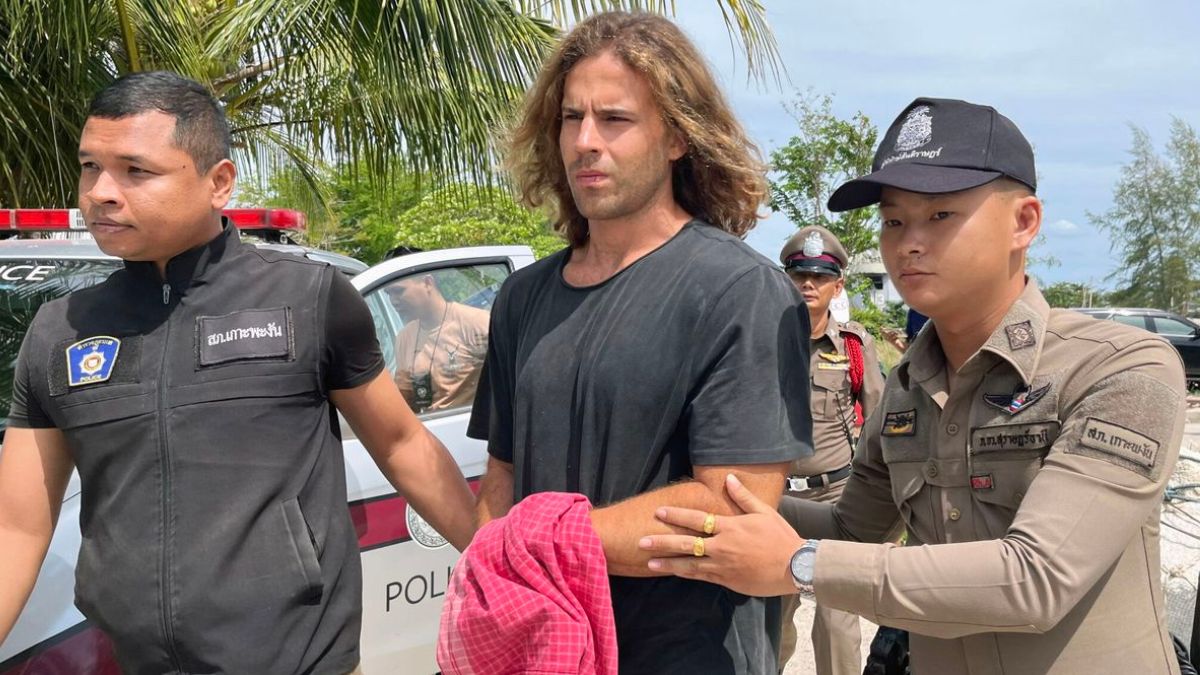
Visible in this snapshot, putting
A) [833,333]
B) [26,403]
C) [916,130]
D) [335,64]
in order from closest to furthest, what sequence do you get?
[916,130], [26,403], [833,333], [335,64]

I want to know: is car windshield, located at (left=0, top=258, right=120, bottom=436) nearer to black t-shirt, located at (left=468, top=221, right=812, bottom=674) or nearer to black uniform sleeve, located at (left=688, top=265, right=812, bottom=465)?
black t-shirt, located at (left=468, top=221, right=812, bottom=674)

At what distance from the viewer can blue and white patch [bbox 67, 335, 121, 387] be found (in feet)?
6.54

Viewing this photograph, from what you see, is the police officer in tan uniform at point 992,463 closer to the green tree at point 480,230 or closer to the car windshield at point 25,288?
the car windshield at point 25,288

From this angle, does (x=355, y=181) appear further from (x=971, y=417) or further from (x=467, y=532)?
(x=971, y=417)

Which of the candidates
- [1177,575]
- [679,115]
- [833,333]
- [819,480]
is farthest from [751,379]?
[1177,575]

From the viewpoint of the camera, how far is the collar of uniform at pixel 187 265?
209cm

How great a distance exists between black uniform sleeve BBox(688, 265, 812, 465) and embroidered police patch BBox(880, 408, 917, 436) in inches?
6.7

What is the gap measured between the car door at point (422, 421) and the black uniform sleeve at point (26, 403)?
3.30 feet

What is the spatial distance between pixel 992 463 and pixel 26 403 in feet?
6.14

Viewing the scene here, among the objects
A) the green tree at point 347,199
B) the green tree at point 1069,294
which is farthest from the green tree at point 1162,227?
the green tree at point 347,199

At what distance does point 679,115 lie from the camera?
186cm

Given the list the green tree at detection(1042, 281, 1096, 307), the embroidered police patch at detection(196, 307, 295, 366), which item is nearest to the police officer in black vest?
the embroidered police patch at detection(196, 307, 295, 366)

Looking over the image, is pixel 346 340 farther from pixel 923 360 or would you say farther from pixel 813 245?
pixel 813 245

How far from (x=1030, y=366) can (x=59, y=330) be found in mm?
1861
